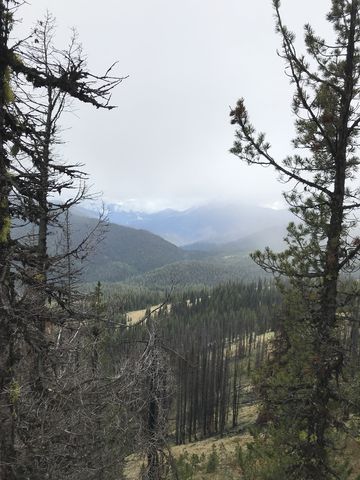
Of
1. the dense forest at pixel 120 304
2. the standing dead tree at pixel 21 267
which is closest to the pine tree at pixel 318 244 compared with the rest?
the dense forest at pixel 120 304

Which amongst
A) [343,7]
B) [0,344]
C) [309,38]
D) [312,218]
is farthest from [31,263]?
[343,7]

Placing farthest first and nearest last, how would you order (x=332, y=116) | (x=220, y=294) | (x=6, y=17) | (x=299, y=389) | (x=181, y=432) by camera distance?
(x=220, y=294) < (x=181, y=432) < (x=299, y=389) < (x=332, y=116) < (x=6, y=17)

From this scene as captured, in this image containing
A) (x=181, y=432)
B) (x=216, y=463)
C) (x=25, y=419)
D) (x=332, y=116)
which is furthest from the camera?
(x=181, y=432)

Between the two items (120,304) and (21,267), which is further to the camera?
(120,304)

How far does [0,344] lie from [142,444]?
15.8 feet

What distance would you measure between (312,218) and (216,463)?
49.1 feet

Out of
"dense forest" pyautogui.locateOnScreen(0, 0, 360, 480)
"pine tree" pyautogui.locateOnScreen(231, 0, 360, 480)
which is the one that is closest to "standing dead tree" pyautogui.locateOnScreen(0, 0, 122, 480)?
"dense forest" pyautogui.locateOnScreen(0, 0, 360, 480)

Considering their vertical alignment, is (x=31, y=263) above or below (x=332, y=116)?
below

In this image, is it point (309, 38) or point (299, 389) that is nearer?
point (309, 38)

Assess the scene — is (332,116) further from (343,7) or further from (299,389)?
(299,389)

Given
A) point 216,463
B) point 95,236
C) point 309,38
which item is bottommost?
point 216,463

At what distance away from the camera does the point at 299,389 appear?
8.09 meters

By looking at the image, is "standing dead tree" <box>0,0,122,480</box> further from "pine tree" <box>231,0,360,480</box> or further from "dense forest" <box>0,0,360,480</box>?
"pine tree" <box>231,0,360,480</box>

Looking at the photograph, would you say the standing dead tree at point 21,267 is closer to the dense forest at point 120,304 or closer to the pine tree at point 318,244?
the dense forest at point 120,304
